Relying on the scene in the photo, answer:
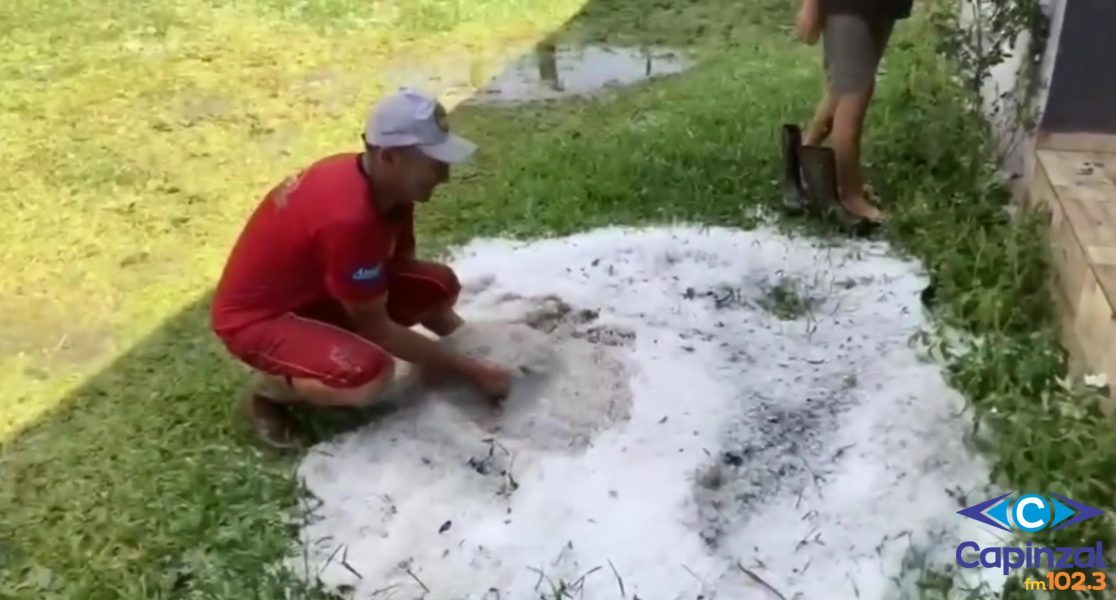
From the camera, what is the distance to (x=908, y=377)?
10.0 ft

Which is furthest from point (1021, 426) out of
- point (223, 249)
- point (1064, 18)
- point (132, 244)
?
point (132, 244)

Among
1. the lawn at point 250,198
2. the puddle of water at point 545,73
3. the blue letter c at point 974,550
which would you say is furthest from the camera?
the puddle of water at point 545,73

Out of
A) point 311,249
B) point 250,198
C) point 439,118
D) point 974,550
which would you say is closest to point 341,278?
point 311,249

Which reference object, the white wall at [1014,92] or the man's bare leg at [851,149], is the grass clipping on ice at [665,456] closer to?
the man's bare leg at [851,149]

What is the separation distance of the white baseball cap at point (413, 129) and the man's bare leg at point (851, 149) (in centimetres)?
158

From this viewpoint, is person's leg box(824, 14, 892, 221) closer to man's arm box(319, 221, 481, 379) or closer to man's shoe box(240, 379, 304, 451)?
man's arm box(319, 221, 481, 379)

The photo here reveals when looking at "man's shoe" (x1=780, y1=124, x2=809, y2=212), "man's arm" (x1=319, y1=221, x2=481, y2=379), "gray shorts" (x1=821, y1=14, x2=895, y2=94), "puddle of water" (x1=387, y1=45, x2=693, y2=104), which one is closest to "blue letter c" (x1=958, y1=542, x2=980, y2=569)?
"man's arm" (x1=319, y1=221, x2=481, y2=379)

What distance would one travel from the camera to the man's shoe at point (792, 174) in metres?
3.92

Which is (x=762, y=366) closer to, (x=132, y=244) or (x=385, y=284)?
(x=385, y=284)

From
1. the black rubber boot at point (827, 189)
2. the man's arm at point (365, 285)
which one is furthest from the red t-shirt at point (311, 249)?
the black rubber boot at point (827, 189)

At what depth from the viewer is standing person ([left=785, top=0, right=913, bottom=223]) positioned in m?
3.71

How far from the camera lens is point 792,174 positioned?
156 inches

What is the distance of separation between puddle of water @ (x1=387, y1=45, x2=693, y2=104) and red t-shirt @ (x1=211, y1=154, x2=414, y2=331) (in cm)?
229

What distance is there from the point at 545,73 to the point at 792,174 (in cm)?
173
